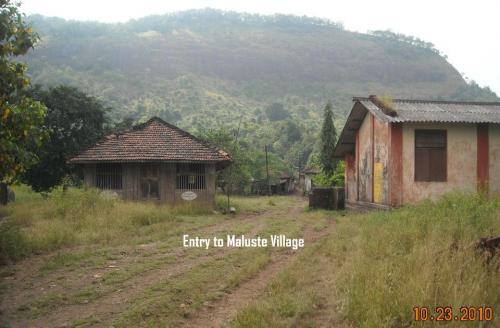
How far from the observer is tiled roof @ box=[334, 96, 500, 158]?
577 inches

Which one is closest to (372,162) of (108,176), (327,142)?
(108,176)

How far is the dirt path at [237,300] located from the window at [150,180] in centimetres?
1203

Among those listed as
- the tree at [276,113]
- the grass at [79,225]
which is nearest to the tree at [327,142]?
the grass at [79,225]

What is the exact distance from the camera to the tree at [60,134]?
23.6 metres

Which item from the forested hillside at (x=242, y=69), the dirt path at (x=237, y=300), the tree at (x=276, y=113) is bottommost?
the dirt path at (x=237, y=300)

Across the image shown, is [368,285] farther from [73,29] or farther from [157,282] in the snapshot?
[73,29]

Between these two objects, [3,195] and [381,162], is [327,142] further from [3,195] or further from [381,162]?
[3,195]

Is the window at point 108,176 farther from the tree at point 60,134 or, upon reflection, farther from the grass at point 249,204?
the grass at point 249,204

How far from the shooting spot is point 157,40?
486 ft

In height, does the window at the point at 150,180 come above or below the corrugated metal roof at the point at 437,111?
below

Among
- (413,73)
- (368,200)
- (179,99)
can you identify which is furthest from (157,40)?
(368,200)

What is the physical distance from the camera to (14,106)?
7059mm

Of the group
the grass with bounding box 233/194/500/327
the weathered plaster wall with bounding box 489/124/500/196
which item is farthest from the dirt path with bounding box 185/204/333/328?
the weathered plaster wall with bounding box 489/124/500/196

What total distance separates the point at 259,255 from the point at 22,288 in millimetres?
4444
